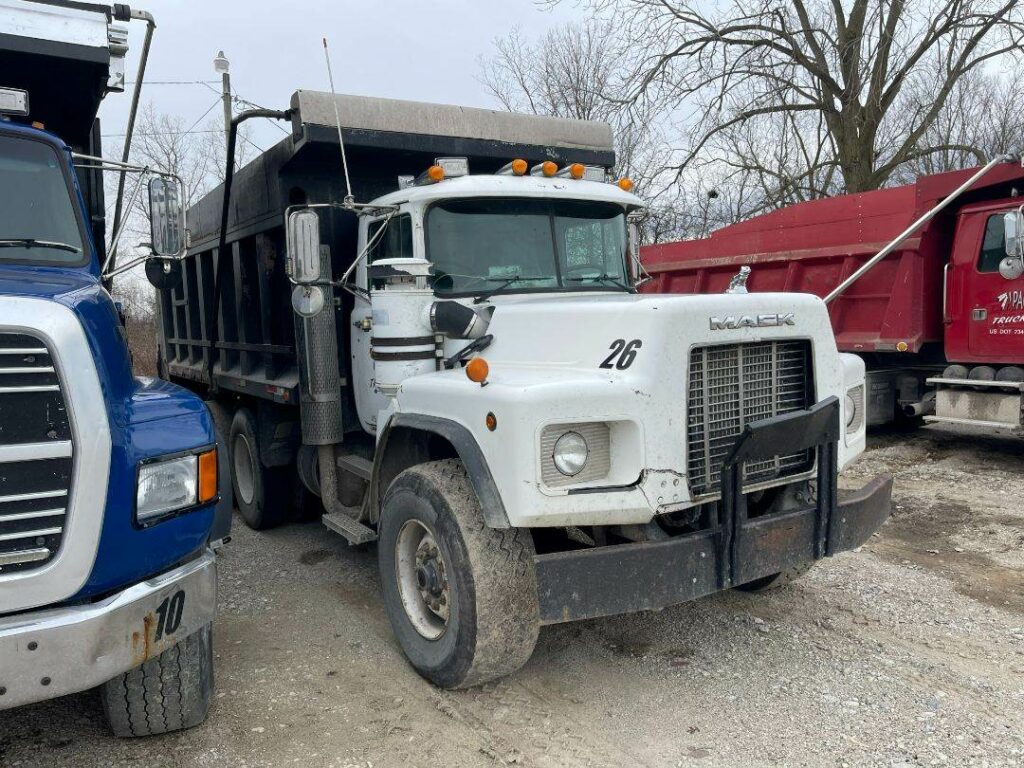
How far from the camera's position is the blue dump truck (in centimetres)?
258

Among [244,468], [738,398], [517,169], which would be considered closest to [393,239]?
[517,169]

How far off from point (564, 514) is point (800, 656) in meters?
1.70

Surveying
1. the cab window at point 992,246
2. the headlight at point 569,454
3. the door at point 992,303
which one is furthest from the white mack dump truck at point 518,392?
the cab window at point 992,246

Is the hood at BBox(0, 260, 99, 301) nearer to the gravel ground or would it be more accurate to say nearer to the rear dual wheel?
the gravel ground

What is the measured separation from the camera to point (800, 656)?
396 centimetres

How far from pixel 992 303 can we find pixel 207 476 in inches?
331

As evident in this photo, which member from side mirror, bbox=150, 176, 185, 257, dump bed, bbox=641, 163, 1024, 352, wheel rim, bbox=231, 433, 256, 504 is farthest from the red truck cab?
side mirror, bbox=150, 176, 185, 257

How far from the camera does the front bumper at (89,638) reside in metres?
2.50

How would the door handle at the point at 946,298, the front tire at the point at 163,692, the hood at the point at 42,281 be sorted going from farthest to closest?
the door handle at the point at 946,298
the front tire at the point at 163,692
the hood at the point at 42,281

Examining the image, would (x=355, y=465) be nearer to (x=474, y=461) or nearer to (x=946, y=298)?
(x=474, y=461)

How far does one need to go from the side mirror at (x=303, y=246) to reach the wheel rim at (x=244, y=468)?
8.72 ft

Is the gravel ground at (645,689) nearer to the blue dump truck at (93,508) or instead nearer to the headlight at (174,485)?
the blue dump truck at (93,508)

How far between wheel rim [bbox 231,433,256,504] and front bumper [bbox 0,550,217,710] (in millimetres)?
3672

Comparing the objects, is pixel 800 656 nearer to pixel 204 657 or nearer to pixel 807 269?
pixel 204 657
